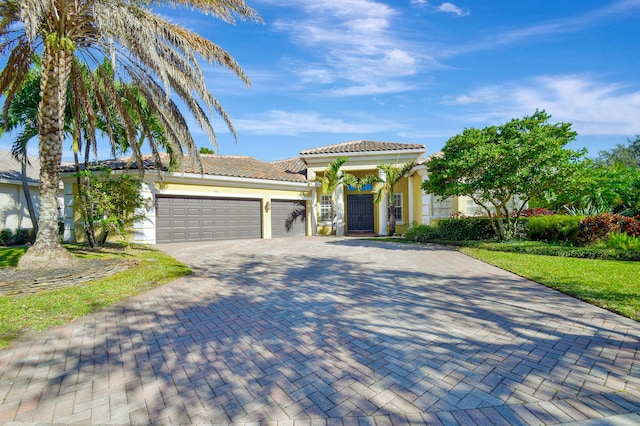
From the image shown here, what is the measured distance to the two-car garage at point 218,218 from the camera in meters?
15.1

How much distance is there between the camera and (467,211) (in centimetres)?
1670

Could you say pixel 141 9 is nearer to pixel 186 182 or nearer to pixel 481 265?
pixel 186 182

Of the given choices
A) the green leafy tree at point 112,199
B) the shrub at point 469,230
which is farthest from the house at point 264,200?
the shrub at point 469,230

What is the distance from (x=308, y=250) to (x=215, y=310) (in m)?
7.59

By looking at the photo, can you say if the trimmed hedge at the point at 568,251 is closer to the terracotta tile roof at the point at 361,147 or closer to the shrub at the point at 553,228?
the shrub at the point at 553,228

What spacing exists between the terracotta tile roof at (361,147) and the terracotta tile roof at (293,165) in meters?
3.08

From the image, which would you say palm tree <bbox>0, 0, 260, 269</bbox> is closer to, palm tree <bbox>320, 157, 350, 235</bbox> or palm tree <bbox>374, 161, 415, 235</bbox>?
palm tree <bbox>320, 157, 350, 235</bbox>

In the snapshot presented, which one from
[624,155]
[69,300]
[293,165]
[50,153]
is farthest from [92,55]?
[624,155]

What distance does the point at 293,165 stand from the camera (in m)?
25.7

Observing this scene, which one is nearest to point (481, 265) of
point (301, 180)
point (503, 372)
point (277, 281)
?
point (277, 281)

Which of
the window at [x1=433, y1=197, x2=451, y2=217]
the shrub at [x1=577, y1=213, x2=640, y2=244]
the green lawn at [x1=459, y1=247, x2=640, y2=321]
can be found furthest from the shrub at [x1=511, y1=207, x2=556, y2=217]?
the green lawn at [x1=459, y1=247, x2=640, y2=321]

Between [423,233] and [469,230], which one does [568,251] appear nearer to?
[469,230]

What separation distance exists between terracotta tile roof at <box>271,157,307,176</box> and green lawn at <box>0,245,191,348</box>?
616 inches

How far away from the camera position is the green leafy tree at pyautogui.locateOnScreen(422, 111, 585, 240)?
1109 centimetres
